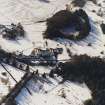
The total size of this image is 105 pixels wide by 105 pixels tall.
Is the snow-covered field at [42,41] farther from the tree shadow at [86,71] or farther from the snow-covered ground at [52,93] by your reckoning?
the tree shadow at [86,71]

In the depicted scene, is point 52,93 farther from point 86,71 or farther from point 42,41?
point 42,41

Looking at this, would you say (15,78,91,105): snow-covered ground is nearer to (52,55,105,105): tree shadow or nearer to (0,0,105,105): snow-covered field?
(0,0,105,105): snow-covered field

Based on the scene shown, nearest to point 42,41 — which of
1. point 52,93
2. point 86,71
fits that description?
point 86,71

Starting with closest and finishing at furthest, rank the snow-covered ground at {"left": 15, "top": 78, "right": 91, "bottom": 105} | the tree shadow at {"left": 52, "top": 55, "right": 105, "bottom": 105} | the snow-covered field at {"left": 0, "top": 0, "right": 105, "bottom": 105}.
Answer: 1. the snow-covered ground at {"left": 15, "top": 78, "right": 91, "bottom": 105}
2. the snow-covered field at {"left": 0, "top": 0, "right": 105, "bottom": 105}
3. the tree shadow at {"left": 52, "top": 55, "right": 105, "bottom": 105}

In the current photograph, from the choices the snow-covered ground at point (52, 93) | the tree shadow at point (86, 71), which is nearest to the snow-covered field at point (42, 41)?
the snow-covered ground at point (52, 93)

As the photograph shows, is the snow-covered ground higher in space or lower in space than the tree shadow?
lower

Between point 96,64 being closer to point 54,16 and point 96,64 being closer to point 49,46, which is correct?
point 49,46

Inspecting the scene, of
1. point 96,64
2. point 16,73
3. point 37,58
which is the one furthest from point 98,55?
point 16,73

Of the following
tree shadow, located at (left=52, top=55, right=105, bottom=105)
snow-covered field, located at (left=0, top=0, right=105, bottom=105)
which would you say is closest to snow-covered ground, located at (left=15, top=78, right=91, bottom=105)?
snow-covered field, located at (left=0, top=0, right=105, bottom=105)
